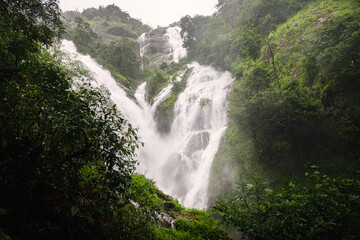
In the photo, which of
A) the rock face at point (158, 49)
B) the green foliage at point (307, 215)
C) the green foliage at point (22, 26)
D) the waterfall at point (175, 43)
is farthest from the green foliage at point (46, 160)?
the waterfall at point (175, 43)

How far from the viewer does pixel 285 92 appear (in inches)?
343

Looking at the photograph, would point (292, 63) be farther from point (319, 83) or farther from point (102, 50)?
point (102, 50)

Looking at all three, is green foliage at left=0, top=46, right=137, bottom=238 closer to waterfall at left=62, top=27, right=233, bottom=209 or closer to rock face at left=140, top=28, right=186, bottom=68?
waterfall at left=62, top=27, right=233, bottom=209

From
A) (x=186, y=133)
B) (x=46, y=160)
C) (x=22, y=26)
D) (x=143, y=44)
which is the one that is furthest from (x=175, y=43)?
(x=46, y=160)

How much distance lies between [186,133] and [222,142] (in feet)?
18.0

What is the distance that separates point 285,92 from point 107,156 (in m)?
9.07

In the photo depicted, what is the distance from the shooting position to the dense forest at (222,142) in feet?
6.97

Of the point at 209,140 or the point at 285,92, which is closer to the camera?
the point at 285,92

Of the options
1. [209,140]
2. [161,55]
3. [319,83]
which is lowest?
[209,140]

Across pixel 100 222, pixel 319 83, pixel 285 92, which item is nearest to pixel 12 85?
pixel 100 222

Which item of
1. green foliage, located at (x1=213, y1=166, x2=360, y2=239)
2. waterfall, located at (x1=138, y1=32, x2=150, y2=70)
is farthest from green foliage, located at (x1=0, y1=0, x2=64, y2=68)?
waterfall, located at (x1=138, y1=32, x2=150, y2=70)

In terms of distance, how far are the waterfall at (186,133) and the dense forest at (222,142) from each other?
4.57ft

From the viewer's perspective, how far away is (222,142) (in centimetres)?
1396

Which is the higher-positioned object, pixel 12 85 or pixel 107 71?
pixel 107 71
